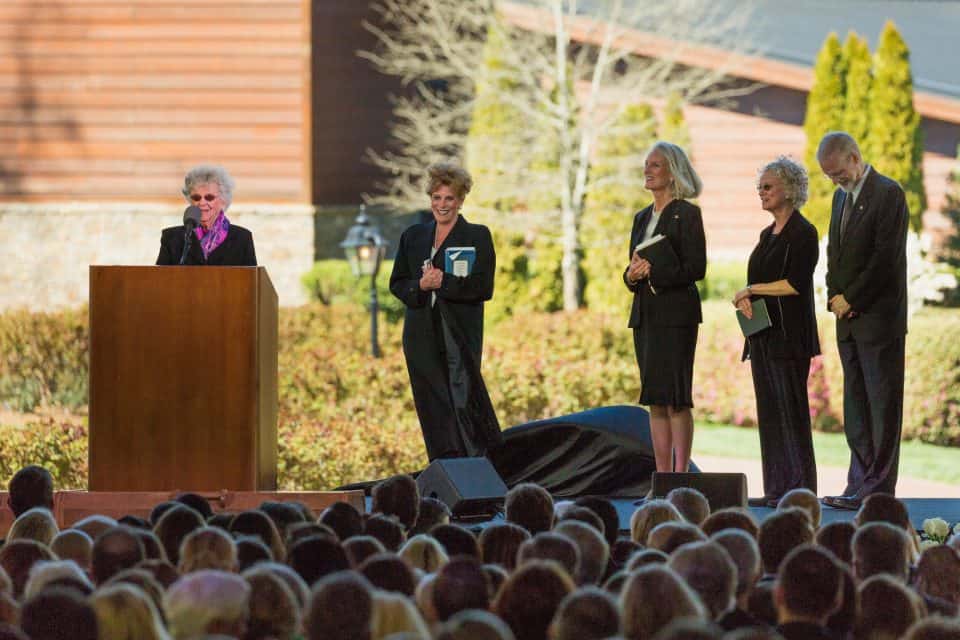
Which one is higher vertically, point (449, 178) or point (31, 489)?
point (449, 178)

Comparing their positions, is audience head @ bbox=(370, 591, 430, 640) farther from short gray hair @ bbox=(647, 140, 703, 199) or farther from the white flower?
short gray hair @ bbox=(647, 140, 703, 199)

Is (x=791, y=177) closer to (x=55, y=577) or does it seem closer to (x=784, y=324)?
(x=784, y=324)

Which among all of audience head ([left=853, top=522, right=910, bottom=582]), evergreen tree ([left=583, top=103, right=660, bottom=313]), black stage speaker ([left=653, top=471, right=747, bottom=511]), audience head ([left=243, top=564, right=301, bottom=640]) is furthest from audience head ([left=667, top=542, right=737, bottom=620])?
evergreen tree ([left=583, top=103, right=660, bottom=313])

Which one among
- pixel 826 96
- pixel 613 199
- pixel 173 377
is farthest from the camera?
pixel 826 96

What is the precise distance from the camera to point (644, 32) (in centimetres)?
2316

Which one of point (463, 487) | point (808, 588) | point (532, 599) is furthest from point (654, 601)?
point (463, 487)

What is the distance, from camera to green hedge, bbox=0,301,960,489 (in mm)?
9742

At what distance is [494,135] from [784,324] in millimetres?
15648

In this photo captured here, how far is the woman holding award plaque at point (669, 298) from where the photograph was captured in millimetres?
7129

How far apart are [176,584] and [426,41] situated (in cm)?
2156

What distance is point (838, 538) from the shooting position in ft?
13.7

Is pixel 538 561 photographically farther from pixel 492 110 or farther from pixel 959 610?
pixel 492 110

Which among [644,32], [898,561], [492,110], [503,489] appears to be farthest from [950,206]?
[898,561]

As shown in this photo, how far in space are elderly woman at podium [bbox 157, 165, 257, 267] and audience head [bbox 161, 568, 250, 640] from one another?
3.43 meters
